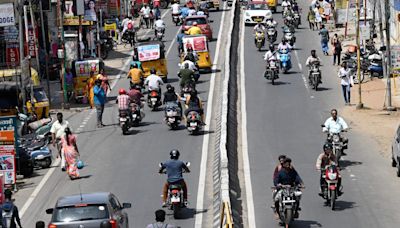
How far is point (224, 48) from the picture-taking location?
2322 inches

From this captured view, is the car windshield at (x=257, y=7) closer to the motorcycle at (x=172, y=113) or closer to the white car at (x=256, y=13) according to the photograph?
the white car at (x=256, y=13)

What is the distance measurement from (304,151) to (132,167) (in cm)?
523

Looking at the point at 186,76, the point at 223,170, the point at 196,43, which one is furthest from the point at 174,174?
the point at 196,43

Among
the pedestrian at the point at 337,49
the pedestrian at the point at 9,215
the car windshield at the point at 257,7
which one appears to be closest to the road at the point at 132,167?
the pedestrian at the point at 9,215

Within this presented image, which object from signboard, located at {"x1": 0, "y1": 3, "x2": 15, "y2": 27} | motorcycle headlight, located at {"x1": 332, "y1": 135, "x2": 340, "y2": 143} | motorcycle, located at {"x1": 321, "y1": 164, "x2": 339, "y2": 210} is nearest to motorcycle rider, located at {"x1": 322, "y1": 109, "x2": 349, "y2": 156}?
motorcycle headlight, located at {"x1": 332, "y1": 135, "x2": 340, "y2": 143}

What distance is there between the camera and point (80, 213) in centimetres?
A: 2156

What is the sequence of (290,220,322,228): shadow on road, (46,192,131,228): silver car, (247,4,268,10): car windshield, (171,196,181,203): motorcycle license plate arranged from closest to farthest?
(46,192,131,228): silver car < (290,220,322,228): shadow on road < (171,196,181,203): motorcycle license plate < (247,4,268,10): car windshield

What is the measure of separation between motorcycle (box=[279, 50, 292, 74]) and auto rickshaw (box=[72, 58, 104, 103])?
26.7 feet

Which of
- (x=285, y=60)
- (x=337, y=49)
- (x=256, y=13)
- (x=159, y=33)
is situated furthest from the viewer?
(x=256, y=13)

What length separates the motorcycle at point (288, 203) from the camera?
960 inches

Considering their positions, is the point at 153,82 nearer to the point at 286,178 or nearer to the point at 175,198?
the point at 175,198

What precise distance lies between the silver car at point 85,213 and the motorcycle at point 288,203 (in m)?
4.09

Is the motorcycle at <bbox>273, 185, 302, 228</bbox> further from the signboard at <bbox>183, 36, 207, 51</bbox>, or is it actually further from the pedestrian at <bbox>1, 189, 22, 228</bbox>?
the signboard at <bbox>183, 36, 207, 51</bbox>

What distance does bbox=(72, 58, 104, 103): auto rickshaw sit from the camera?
46812 mm
